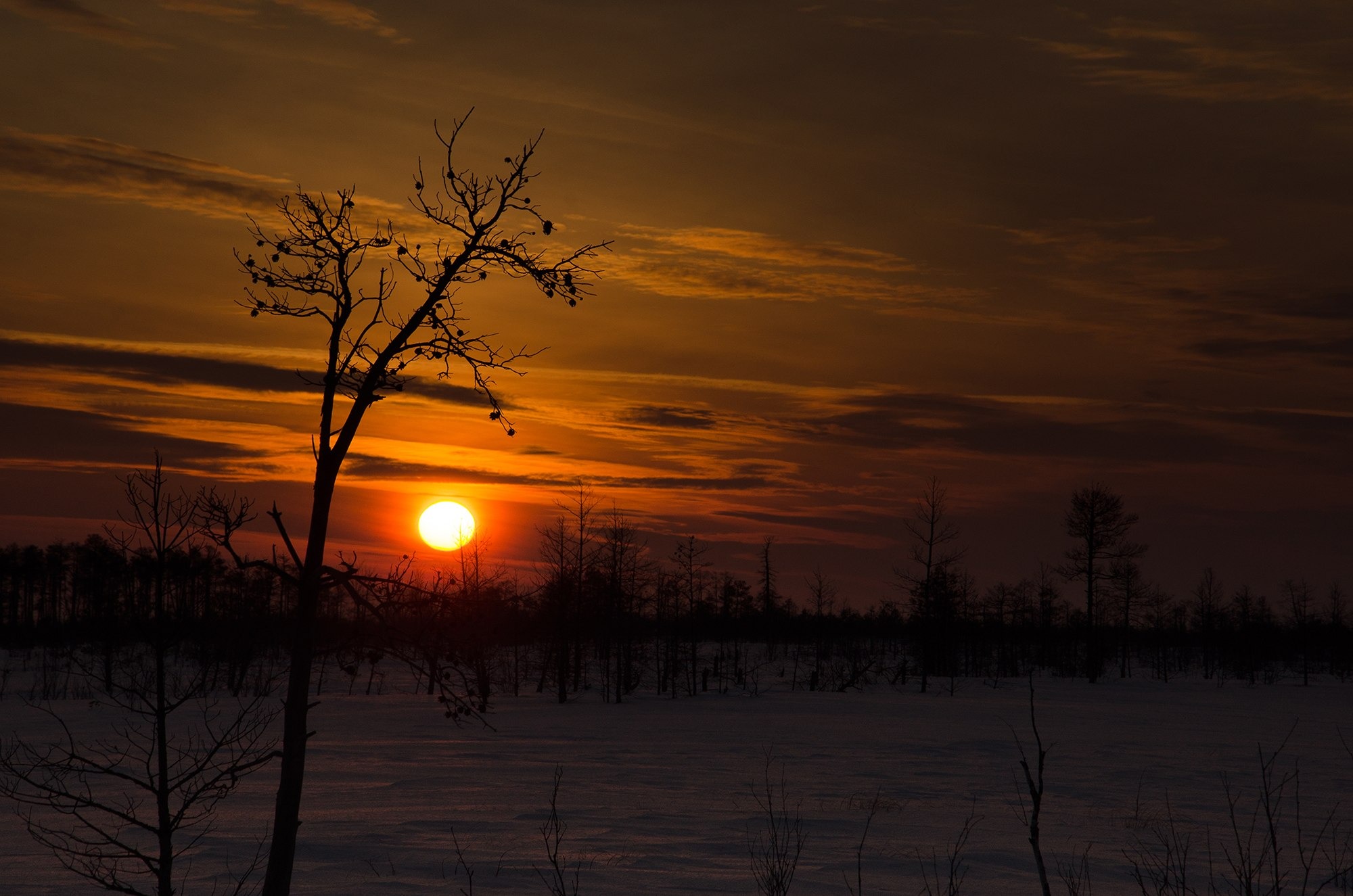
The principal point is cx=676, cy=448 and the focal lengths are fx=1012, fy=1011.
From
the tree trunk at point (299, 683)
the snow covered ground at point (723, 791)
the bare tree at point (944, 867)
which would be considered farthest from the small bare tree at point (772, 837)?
the tree trunk at point (299, 683)

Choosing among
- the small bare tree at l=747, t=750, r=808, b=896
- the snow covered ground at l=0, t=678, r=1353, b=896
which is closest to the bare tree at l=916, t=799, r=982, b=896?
the snow covered ground at l=0, t=678, r=1353, b=896

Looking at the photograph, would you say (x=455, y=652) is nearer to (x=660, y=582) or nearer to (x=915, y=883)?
(x=915, y=883)

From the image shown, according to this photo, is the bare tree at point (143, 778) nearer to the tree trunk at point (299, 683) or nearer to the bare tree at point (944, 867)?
the tree trunk at point (299, 683)

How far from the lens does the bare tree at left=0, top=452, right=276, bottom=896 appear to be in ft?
22.1

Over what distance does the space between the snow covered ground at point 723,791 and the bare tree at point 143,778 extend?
2.80 feet

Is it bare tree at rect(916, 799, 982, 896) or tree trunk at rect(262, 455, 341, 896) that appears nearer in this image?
tree trunk at rect(262, 455, 341, 896)

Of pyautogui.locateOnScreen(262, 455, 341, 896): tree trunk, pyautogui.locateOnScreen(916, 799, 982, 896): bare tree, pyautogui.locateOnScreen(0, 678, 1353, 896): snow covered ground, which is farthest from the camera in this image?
pyautogui.locateOnScreen(0, 678, 1353, 896): snow covered ground

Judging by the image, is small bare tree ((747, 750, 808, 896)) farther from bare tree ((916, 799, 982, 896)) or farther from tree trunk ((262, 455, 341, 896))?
tree trunk ((262, 455, 341, 896))

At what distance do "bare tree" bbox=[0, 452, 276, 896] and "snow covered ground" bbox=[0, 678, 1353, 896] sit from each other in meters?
0.85

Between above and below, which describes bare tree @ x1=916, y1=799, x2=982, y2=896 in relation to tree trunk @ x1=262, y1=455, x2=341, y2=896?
below

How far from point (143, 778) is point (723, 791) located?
43.8ft

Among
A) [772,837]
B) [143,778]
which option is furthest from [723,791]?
[143,778]

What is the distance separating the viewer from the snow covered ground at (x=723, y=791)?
43.4ft

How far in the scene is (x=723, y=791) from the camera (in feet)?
66.5
